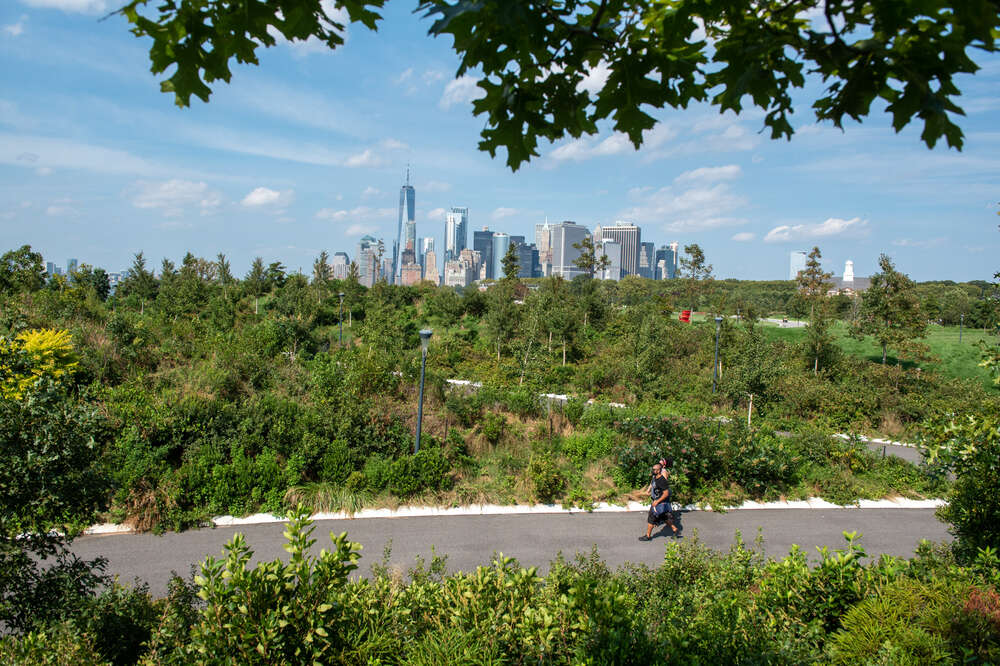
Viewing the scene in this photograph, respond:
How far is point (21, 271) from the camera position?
19.3 meters

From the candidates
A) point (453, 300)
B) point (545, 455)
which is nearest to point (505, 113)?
point (545, 455)

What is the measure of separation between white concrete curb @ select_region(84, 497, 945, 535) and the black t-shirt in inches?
45.6

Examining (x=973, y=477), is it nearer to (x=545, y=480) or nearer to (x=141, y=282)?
(x=545, y=480)

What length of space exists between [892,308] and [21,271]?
31.8 metres

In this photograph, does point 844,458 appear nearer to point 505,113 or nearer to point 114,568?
point 505,113

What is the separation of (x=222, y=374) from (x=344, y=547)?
349 inches

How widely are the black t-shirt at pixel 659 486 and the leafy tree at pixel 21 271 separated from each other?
77.4ft

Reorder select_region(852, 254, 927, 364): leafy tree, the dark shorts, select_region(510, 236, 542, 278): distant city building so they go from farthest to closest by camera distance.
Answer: select_region(510, 236, 542, 278): distant city building, select_region(852, 254, 927, 364): leafy tree, the dark shorts

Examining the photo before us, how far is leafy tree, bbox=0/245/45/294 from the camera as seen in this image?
62.6 ft

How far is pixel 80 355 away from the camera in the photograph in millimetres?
10438

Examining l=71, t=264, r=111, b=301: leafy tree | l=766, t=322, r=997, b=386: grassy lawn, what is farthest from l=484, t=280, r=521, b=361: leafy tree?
l=71, t=264, r=111, b=301: leafy tree

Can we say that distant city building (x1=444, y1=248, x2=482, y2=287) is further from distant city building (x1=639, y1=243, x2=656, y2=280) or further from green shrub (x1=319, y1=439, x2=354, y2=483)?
green shrub (x1=319, y1=439, x2=354, y2=483)

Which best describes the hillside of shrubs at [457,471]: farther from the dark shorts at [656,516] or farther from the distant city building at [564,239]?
the distant city building at [564,239]

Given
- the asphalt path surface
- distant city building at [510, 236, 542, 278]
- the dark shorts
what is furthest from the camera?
distant city building at [510, 236, 542, 278]
